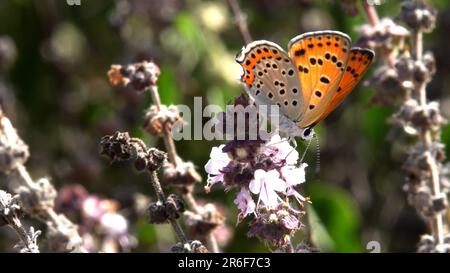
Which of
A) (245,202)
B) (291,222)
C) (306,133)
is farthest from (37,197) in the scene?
(306,133)

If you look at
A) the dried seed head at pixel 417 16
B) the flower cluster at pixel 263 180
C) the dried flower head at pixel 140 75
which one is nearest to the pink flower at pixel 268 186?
the flower cluster at pixel 263 180

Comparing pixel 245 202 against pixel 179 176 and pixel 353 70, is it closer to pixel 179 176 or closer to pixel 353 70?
pixel 179 176

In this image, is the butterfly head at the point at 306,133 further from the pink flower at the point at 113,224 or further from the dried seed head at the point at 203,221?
the pink flower at the point at 113,224

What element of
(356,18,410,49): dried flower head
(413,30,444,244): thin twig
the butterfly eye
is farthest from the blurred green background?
the butterfly eye

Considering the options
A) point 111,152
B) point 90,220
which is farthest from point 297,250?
point 90,220

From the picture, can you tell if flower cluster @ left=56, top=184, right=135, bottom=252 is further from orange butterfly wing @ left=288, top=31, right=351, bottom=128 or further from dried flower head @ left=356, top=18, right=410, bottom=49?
dried flower head @ left=356, top=18, right=410, bottom=49
